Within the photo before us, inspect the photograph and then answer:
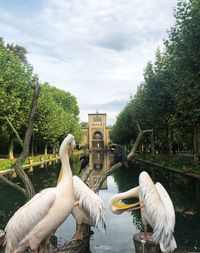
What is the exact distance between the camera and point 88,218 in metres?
9.51

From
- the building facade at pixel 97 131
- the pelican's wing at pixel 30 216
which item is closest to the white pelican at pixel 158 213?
the pelican's wing at pixel 30 216

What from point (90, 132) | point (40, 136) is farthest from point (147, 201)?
point (90, 132)

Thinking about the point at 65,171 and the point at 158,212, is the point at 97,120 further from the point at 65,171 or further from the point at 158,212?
the point at 65,171

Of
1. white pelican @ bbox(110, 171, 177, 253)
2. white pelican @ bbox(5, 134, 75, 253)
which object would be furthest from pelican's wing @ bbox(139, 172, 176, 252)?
white pelican @ bbox(5, 134, 75, 253)

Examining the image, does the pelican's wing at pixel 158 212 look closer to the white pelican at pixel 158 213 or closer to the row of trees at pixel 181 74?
Result: the white pelican at pixel 158 213

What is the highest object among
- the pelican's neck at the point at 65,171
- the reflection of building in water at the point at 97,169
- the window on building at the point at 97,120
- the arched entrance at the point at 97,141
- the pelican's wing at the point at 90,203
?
the window on building at the point at 97,120

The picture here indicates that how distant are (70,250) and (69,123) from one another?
72.0 meters

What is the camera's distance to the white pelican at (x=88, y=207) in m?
8.22

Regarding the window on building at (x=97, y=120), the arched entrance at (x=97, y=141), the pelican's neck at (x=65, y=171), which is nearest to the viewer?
the pelican's neck at (x=65, y=171)

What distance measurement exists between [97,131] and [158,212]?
14228 cm

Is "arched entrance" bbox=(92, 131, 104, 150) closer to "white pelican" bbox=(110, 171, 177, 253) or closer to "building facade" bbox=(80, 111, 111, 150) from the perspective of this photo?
"building facade" bbox=(80, 111, 111, 150)

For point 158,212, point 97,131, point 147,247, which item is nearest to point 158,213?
point 158,212

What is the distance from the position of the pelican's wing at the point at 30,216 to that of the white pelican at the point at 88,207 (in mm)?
1646

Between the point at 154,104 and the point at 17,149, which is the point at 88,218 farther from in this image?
the point at 17,149
